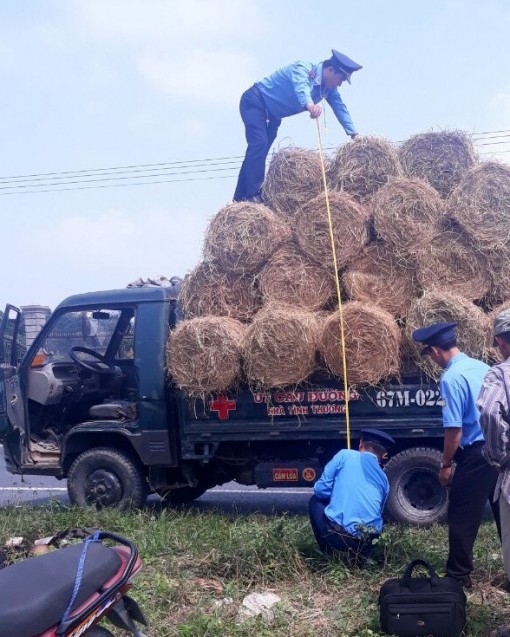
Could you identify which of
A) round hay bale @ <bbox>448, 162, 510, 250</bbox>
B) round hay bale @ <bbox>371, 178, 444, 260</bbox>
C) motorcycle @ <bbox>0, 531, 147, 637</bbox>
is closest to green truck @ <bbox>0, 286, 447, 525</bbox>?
round hay bale @ <bbox>371, 178, 444, 260</bbox>

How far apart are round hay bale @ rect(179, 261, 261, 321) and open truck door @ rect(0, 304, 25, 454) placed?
190cm

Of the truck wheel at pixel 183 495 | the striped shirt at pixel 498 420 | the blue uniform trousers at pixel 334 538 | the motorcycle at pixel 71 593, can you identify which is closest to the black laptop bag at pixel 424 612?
the striped shirt at pixel 498 420

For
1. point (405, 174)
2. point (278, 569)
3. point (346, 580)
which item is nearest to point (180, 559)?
point (278, 569)

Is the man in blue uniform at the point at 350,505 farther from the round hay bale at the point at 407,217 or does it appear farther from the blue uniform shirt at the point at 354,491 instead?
the round hay bale at the point at 407,217

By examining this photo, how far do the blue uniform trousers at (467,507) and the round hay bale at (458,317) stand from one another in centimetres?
158

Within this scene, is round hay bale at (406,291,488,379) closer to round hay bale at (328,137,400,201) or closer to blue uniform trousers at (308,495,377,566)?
round hay bale at (328,137,400,201)

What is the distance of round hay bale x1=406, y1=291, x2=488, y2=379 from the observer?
20.7ft

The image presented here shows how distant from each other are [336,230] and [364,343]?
3.37 feet

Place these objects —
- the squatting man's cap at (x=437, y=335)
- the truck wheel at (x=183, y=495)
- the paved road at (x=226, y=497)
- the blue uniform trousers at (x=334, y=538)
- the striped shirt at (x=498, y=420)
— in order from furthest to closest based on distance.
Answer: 1. the paved road at (x=226, y=497)
2. the truck wheel at (x=183, y=495)
3. the blue uniform trousers at (x=334, y=538)
4. the squatting man's cap at (x=437, y=335)
5. the striped shirt at (x=498, y=420)

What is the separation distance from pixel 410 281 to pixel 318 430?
56.1 inches

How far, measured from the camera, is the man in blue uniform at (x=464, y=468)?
4.82m

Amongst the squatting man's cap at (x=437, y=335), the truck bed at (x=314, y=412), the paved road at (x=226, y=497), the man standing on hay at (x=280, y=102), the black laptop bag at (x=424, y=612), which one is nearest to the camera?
the black laptop bag at (x=424, y=612)

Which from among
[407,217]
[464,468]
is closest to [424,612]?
[464,468]

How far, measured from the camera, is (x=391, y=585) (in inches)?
172
